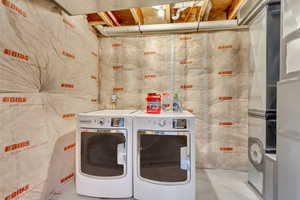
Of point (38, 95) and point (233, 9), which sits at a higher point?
point (233, 9)

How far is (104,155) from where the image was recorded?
5.08 ft

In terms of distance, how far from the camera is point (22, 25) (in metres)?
1.30

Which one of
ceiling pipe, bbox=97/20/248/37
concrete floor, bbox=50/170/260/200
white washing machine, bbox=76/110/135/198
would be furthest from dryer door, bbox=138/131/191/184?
ceiling pipe, bbox=97/20/248/37

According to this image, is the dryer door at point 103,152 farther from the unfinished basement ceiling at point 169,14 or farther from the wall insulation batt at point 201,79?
the unfinished basement ceiling at point 169,14

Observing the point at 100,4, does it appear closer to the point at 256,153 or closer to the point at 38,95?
the point at 38,95

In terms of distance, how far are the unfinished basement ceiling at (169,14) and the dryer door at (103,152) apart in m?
1.61

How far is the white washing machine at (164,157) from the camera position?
1.39m

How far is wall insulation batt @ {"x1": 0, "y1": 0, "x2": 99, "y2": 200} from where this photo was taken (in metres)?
1.19

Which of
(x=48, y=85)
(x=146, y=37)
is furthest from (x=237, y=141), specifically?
(x=48, y=85)

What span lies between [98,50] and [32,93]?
1.38m

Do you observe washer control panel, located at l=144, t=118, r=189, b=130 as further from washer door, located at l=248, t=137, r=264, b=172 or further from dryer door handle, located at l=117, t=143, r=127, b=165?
washer door, located at l=248, t=137, r=264, b=172

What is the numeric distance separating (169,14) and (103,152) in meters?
1.97

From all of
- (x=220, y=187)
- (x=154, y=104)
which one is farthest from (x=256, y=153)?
(x=154, y=104)

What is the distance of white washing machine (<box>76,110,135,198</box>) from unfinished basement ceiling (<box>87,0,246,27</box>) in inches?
59.1
